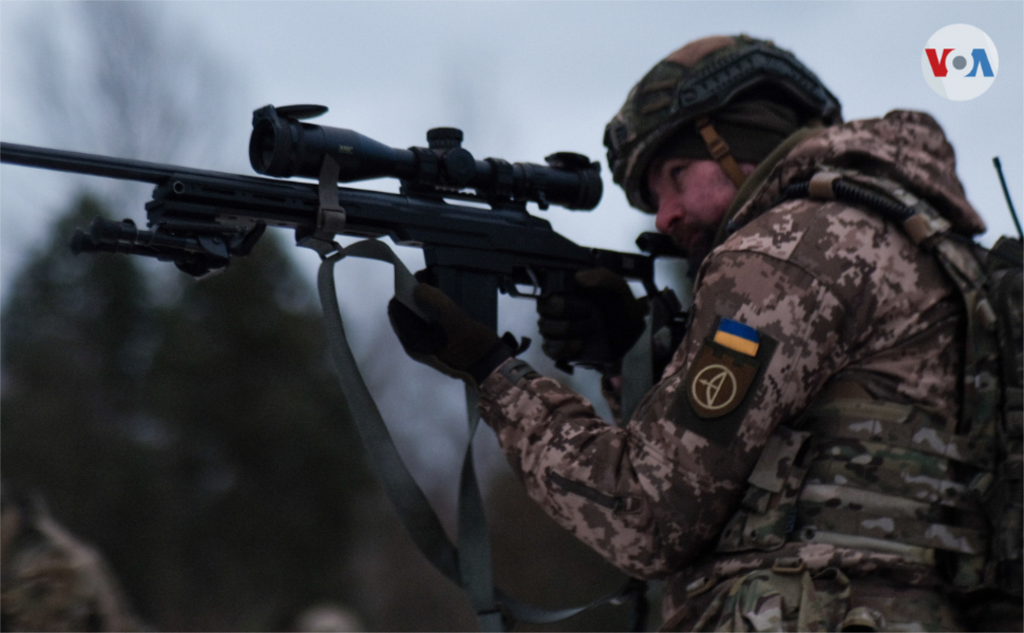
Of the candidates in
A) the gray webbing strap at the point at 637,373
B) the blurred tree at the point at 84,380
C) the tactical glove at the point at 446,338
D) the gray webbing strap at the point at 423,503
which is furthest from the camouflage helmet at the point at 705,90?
the blurred tree at the point at 84,380

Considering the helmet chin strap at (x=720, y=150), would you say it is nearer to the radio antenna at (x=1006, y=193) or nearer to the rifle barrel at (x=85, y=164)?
the radio antenna at (x=1006, y=193)

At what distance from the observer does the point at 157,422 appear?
14.8 metres

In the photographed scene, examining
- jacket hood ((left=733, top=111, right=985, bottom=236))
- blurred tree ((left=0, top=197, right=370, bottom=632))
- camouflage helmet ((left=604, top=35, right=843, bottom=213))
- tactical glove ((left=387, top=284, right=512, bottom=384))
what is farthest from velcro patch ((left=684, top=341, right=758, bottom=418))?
blurred tree ((left=0, top=197, right=370, bottom=632))

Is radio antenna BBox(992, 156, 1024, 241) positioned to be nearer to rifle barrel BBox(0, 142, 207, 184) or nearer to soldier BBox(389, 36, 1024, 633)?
soldier BBox(389, 36, 1024, 633)

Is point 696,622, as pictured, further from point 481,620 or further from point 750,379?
point 481,620

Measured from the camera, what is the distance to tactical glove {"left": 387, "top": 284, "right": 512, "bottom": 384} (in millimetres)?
3227

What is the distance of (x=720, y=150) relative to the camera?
3293mm

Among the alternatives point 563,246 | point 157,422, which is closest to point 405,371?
point 157,422

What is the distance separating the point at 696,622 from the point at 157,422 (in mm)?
13055

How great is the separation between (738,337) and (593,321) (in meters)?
1.18

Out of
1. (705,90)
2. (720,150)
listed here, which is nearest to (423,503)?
A: (720,150)

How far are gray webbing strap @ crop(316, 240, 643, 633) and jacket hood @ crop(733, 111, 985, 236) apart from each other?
1.16 m

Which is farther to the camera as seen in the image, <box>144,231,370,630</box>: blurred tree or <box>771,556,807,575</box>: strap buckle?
<box>144,231,370,630</box>: blurred tree

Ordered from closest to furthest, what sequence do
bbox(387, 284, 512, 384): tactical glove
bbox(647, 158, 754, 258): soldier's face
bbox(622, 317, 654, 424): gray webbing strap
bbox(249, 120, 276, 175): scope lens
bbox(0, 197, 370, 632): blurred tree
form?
bbox(249, 120, 276, 175): scope lens, bbox(387, 284, 512, 384): tactical glove, bbox(647, 158, 754, 258): soldier's face, bbox(622, 317, 654, 424): gray webbing strap, bbox(0, 197, 370, 632): blurred tree
